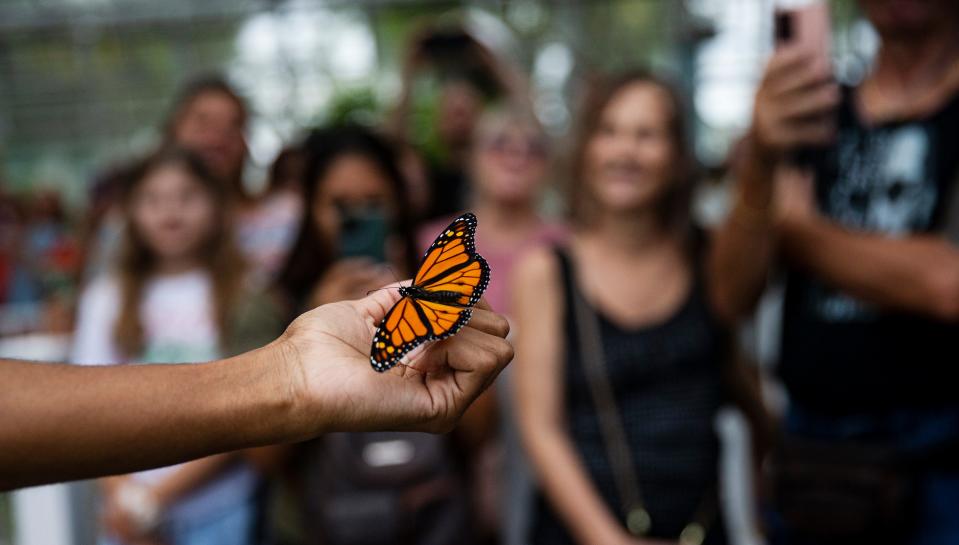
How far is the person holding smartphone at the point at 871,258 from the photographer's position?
1861 millimetres

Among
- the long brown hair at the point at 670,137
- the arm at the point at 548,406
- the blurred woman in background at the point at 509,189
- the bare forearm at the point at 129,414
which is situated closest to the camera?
the bare forearm at the point at 129,414

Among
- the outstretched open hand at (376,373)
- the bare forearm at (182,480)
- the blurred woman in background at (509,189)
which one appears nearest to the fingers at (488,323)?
the outstretched open hand at (376,373)

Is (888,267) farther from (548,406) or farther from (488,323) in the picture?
(488,323)

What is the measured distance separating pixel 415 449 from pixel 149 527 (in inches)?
34.6

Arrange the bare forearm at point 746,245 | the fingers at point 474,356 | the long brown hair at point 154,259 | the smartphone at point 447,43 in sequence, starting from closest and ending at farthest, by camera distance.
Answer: the fingers at point 474,356 → the bare forearm at point 746,245 → the long brown hair at point 154,259 → the smartphone at point 447,43

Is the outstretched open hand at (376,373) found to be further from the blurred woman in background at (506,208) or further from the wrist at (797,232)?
the blurred woman in background at (506,208)

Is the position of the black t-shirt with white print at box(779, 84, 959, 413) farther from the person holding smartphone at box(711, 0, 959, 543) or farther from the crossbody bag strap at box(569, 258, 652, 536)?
the crossbody bag strap at box(569, 258, 652, 536)

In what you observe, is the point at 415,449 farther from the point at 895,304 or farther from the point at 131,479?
the point at 895,304

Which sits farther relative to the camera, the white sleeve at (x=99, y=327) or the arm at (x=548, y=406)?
the white sleeve at (x=99, y=327)

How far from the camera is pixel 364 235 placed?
238 centimetres

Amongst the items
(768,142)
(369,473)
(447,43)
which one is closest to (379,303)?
(768,142)

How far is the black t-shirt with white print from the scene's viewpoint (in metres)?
1.89

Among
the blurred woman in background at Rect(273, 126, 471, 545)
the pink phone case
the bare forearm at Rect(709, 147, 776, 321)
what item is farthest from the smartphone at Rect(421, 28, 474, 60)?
the pink phone case

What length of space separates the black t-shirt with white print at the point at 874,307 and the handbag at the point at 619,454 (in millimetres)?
406
